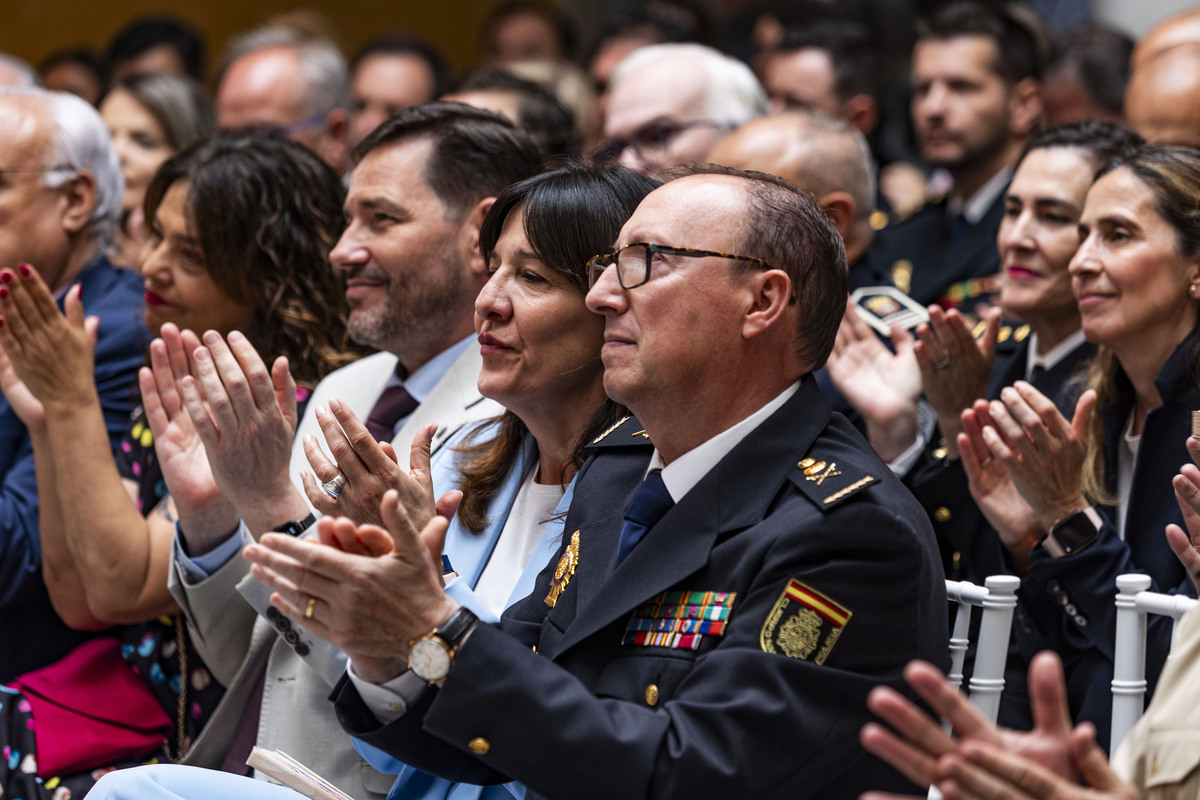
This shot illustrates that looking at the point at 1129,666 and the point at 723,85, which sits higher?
the point at 723,85

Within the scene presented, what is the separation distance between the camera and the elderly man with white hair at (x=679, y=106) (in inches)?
154

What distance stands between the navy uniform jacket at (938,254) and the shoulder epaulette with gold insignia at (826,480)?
2074 mm

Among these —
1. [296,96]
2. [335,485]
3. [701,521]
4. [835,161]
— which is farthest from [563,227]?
[296,96]

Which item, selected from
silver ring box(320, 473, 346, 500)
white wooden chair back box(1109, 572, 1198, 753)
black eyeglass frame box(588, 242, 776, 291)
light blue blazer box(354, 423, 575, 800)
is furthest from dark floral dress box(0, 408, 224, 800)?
white wooden chair back box(1109, 572, 1198, 753)

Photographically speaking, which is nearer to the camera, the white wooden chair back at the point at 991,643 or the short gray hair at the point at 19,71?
the white wooden chair back at the point at 991,643

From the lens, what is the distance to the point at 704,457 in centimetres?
174

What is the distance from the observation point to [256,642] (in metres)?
2.42

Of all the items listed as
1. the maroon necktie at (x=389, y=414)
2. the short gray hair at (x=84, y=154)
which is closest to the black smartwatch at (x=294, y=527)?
the maroon necktie at (x=389, y=414)

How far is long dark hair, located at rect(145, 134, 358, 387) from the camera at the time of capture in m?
2.97

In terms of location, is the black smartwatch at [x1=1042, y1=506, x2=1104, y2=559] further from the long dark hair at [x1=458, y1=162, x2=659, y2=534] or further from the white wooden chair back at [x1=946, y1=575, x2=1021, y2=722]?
the long dark hair at [x1=458, y1=162, x2=659, y2=534]

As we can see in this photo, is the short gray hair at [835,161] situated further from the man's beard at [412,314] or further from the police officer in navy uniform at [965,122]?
the man's beard at [412,314]

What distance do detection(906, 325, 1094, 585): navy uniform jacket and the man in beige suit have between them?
2.88 ft

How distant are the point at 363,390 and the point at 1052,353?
144 cm

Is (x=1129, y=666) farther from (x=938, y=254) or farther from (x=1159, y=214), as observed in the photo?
(x=938, y=254)
